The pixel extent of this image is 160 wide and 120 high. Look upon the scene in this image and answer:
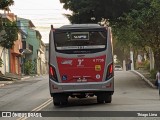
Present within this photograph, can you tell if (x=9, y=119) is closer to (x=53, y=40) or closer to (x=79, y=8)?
(x=53, y=40)

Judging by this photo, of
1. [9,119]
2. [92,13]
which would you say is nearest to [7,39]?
[92,13]

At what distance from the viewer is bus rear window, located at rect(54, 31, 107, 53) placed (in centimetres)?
1973

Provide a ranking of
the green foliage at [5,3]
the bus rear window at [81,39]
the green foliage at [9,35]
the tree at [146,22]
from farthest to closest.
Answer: the green foliage at [9,35] → the green foliage at [5,3] → the tree at [146,22] → the bus rear window at [81,39]

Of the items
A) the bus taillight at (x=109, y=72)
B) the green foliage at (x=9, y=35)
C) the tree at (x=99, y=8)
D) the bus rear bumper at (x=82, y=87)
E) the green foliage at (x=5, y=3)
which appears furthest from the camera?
the green foliage at (x=9, y=35)

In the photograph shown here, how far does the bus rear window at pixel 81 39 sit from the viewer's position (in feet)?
64.7

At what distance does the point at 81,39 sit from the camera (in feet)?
65.1

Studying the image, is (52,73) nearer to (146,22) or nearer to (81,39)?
(81,39)

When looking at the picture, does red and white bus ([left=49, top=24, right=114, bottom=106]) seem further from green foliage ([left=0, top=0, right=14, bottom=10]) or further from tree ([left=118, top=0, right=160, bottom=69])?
green foliage ([left=0, top=0, right=14, bottom=10])

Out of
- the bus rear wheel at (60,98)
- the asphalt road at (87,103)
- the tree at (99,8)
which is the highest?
the tree at (99,8)

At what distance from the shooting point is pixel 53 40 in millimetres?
19703

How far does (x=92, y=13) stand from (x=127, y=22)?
326cm

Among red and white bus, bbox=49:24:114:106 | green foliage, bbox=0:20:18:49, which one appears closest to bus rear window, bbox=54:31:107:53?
red and white bus, bbox=49:24:114:106

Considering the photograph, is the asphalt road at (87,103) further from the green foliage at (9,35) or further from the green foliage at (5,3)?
the green foliage at (9,35)

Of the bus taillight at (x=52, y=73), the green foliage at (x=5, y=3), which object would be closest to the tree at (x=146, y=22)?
the green foliage at (x=5, y=3)
